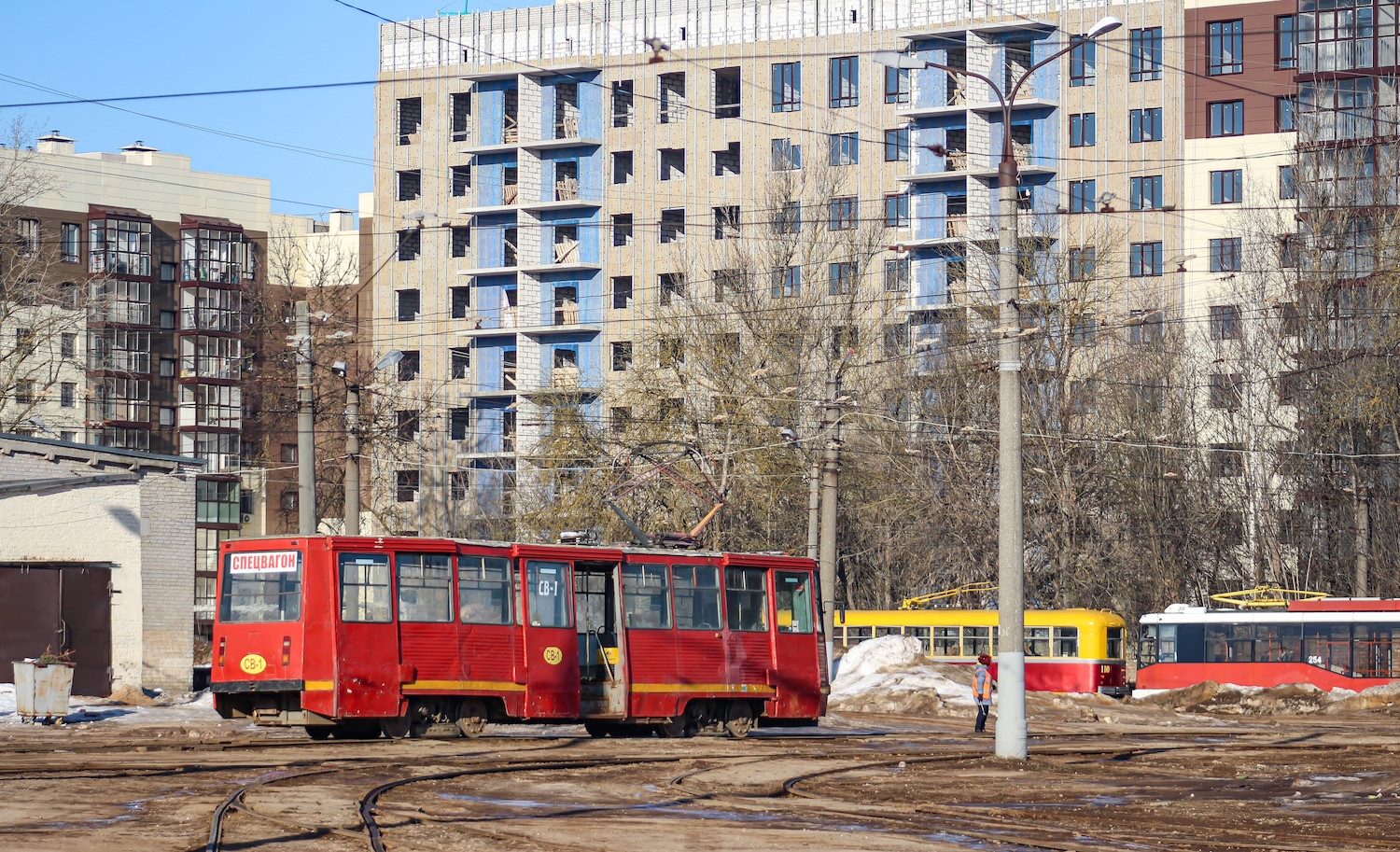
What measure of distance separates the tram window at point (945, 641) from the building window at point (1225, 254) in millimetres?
24503

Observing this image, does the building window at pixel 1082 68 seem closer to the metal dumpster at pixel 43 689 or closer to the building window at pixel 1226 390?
the building window at pixel 1226 390

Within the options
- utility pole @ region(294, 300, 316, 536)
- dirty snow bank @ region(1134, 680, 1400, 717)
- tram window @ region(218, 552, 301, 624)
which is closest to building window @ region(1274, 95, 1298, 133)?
dirty snow bank @ region(1134, 680, 1400, 717)

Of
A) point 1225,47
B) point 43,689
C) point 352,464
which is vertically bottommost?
point 43,689

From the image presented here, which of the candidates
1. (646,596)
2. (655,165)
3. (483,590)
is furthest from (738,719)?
(655,165)

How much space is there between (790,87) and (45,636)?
48911mm

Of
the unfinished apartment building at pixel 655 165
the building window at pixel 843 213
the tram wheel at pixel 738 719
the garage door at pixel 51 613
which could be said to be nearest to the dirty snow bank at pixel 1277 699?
the tram wheel at pixel 738 719

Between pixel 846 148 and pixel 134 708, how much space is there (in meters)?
49.9

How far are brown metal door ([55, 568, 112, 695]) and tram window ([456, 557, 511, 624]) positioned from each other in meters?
10.6

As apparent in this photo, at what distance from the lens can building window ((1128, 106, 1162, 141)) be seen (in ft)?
234

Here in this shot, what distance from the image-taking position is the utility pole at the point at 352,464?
36312mm

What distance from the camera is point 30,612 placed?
3366cm

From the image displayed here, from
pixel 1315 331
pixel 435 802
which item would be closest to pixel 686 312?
pixel 1315 331

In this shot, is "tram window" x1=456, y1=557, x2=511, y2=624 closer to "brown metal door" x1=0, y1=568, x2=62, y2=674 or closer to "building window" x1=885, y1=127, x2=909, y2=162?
"brown metal door" x1=0, y1=568, x2=62, y2=674

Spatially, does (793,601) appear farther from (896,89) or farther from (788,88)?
(788,88)
